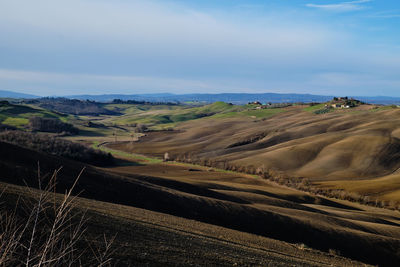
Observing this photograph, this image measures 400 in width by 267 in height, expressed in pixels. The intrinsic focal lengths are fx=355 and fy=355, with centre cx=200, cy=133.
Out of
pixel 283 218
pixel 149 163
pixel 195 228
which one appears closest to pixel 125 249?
pixel 195 228

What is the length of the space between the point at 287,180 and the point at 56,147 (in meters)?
50.6

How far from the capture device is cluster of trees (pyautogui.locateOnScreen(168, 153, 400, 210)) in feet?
196

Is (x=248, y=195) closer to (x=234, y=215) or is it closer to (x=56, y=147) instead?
(x=234, y=215)

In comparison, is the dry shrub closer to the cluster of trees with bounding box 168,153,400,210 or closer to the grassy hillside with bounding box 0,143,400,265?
the grassy hillside with bounding box 0,143,400,265

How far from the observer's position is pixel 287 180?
73.1 meters

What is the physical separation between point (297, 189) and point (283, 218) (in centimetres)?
3414

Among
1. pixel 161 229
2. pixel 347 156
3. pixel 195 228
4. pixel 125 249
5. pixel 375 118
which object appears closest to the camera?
pixel 125 249

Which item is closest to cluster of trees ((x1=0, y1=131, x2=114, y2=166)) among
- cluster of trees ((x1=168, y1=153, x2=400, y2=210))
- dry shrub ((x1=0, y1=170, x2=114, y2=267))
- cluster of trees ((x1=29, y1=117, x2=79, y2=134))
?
cluster of trees ((x1=168, y1=153, x2=400, y2=210))

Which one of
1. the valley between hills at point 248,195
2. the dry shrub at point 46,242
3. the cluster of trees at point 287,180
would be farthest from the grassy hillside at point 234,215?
the cluster of trees at point 287,180

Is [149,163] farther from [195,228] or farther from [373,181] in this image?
[195,228]

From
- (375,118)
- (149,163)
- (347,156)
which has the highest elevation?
(375,118)

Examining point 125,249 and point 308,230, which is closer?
point 125,249

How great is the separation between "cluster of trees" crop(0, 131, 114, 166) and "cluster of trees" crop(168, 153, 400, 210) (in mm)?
22766

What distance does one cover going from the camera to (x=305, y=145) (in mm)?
97562
